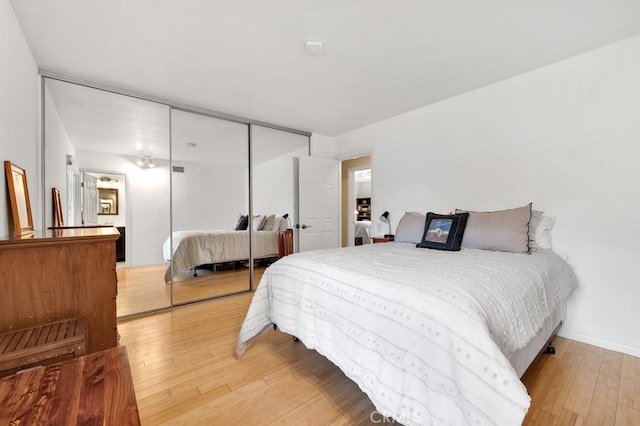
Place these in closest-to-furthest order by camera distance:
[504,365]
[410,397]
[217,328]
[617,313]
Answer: [504,365], [410,397], [617,313], [217,328]

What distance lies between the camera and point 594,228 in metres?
2.23

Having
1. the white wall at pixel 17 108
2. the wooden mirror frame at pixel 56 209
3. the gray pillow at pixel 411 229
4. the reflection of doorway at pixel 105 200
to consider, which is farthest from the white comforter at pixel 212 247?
the gray pillow at pixel 411 229

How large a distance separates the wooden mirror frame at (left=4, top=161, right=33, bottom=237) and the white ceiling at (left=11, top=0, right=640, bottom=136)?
3.36 ft

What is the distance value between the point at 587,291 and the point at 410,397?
2.16 m

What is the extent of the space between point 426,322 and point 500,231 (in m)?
1.60

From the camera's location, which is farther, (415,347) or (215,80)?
(215,80)

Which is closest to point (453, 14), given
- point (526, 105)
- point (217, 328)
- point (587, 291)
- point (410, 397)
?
point (526, 105)

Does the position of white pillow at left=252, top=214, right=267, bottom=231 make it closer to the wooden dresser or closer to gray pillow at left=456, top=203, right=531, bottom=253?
the wooden dresser

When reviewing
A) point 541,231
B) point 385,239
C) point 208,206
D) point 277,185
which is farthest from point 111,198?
point 541,231

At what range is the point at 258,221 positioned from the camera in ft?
12.8

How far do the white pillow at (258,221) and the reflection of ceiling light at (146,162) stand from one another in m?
1.37

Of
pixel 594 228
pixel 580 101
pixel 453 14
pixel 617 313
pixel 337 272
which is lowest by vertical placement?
pixel 617 313

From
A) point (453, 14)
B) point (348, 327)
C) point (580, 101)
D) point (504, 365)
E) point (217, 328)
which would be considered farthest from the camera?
point (217, 328)

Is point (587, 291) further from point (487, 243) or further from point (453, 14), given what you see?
point (453, 14)
